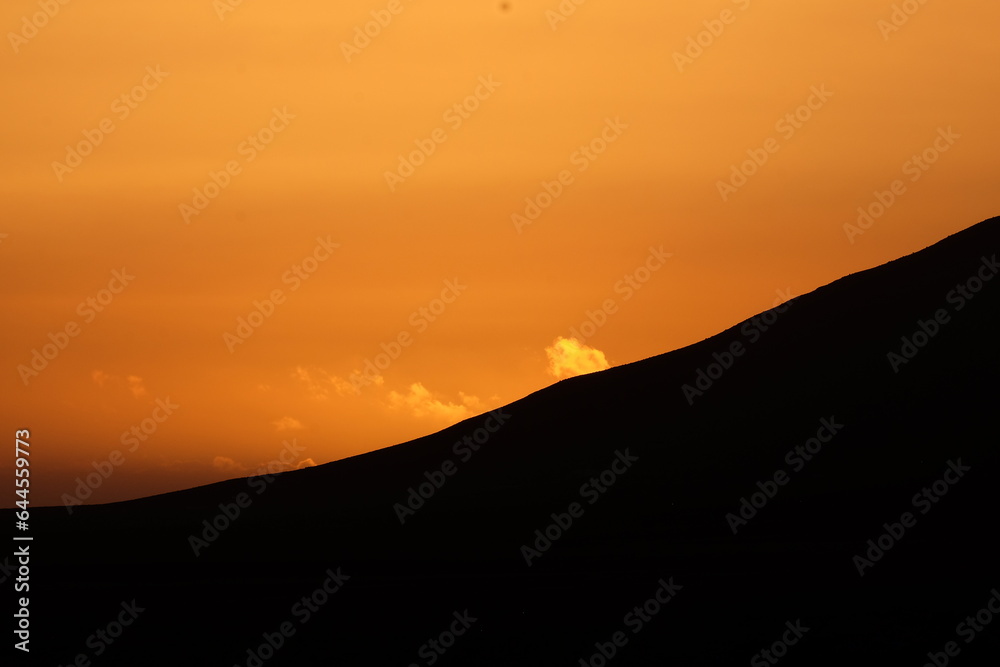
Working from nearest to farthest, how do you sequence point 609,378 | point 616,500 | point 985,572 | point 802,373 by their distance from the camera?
point 985,572
point 616,500
point 802,373
point 609,378

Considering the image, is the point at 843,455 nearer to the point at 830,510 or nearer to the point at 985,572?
the point at 830,510

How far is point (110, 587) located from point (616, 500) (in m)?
24.9

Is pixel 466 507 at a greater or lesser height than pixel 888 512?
lesser

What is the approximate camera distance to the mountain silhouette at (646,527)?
3409 centimetres

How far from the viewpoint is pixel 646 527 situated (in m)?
54.9

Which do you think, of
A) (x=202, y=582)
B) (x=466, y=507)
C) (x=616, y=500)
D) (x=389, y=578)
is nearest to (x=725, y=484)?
(x=616, y=500)

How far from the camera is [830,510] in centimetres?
5397

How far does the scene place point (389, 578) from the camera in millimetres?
44344

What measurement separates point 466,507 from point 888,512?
66.5ft

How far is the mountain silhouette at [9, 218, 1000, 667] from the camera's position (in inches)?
1342

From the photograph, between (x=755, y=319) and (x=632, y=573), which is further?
(x=755, y=319)

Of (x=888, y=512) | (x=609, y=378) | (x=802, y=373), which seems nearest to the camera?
(x=888, y=512)

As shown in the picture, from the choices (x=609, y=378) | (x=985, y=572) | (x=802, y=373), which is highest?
(x=985, y=572)

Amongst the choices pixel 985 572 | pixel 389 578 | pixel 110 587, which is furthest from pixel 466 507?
pixel 985 572
